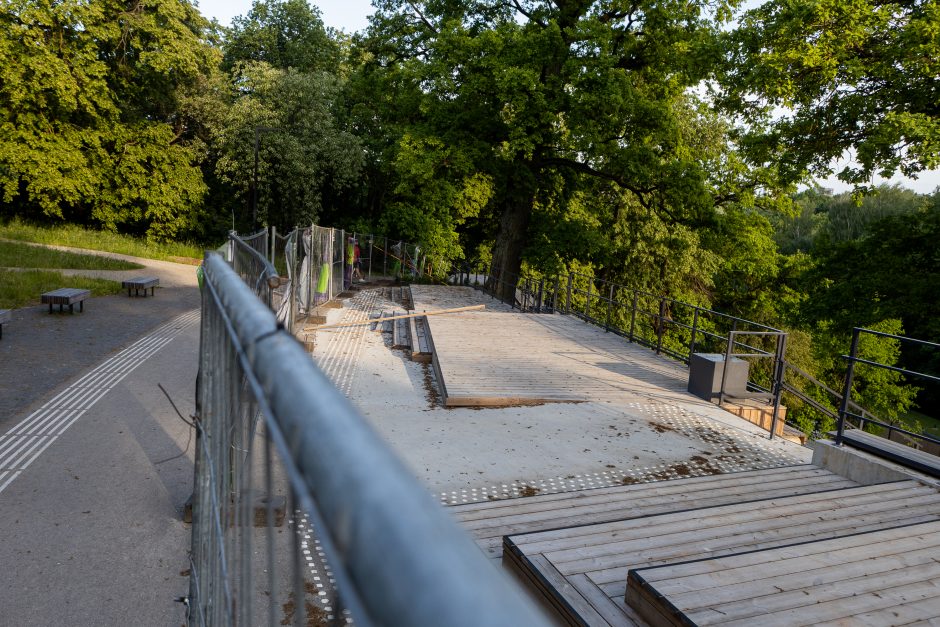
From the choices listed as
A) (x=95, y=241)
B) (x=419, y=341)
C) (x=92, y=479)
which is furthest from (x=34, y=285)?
(x=95, y=241)

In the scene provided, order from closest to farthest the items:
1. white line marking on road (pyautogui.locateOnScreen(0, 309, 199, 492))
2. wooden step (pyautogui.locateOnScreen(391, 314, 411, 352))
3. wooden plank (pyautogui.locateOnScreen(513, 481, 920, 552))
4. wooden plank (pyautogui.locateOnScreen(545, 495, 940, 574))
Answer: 1. wooden plank (pyautogui.locateOnScreen(545, 495, 940, 574))
2. wooden plank (pyautogui.locateOnScreen(513, 481, 920, 552))
3. white line marking on road (pyautogui.locateOnScreen(0, 309, 199, 492))
4. wooden step (pyautogui.locateOnScreen(391, 314, 411, 352))

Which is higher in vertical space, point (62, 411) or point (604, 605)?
point (604, 605)

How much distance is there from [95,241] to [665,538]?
31.9m

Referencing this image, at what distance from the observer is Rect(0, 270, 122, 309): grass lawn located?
14961mm

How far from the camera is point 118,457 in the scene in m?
6.77

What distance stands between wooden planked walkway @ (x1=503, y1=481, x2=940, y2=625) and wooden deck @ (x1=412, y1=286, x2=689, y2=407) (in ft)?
14.5

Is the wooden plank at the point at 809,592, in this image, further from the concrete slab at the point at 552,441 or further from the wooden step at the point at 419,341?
the wooden step at the point at 419,341

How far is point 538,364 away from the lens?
37.3ft

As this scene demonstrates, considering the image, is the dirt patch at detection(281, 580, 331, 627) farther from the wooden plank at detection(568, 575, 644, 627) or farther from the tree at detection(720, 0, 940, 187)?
the tree at detection(720, 0, 940, 187)

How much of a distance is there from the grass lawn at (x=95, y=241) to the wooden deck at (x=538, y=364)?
20659 mm

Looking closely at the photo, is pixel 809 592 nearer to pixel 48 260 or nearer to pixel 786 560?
pixel 786 560

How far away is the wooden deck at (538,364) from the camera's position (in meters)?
9.51

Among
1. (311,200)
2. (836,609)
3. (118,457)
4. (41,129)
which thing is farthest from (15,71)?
(836,609)

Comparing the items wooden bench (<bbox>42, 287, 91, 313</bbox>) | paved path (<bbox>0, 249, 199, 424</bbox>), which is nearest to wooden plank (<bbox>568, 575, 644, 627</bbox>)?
paved path (<bbox>0, 249, 199, 424</bbox>)
